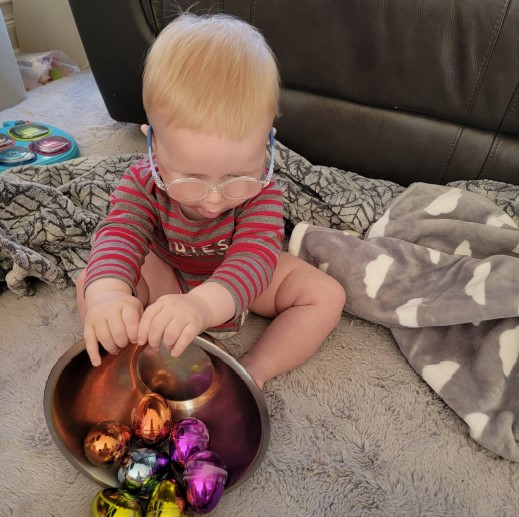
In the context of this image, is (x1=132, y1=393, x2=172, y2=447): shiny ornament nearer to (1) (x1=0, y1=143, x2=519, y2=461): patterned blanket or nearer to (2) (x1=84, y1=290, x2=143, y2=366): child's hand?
(2) (x1=84, y1=290, x2=143, y2=366): child's hand

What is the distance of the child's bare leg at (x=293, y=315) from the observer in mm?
803

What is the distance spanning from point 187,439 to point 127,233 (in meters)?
0.30

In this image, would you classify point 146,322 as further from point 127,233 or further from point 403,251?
point 403,251

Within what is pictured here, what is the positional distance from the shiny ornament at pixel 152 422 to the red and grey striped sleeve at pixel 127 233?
0.50 ft

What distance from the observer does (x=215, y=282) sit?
27.1 inches

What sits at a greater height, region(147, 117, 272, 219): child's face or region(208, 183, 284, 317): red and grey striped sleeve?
region(147, 117, 272, 219): child's face

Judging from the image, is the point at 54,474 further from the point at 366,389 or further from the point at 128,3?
the point at 128,3

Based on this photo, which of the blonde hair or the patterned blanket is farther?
the patterned blanket

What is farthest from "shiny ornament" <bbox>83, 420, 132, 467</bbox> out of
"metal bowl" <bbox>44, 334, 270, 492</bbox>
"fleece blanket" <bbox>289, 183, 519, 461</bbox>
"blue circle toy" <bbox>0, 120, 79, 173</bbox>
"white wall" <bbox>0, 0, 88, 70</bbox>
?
"white wall" <bbox>0, 0, 88, 70</bbox>

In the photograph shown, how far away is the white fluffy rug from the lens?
681mm

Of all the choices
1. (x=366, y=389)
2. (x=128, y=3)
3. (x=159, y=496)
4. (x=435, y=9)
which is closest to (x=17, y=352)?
(x=159, y=496)

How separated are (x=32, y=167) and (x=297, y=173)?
0.57 m

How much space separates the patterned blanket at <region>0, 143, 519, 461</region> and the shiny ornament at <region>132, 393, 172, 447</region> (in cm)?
37

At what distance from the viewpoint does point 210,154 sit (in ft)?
2.09
